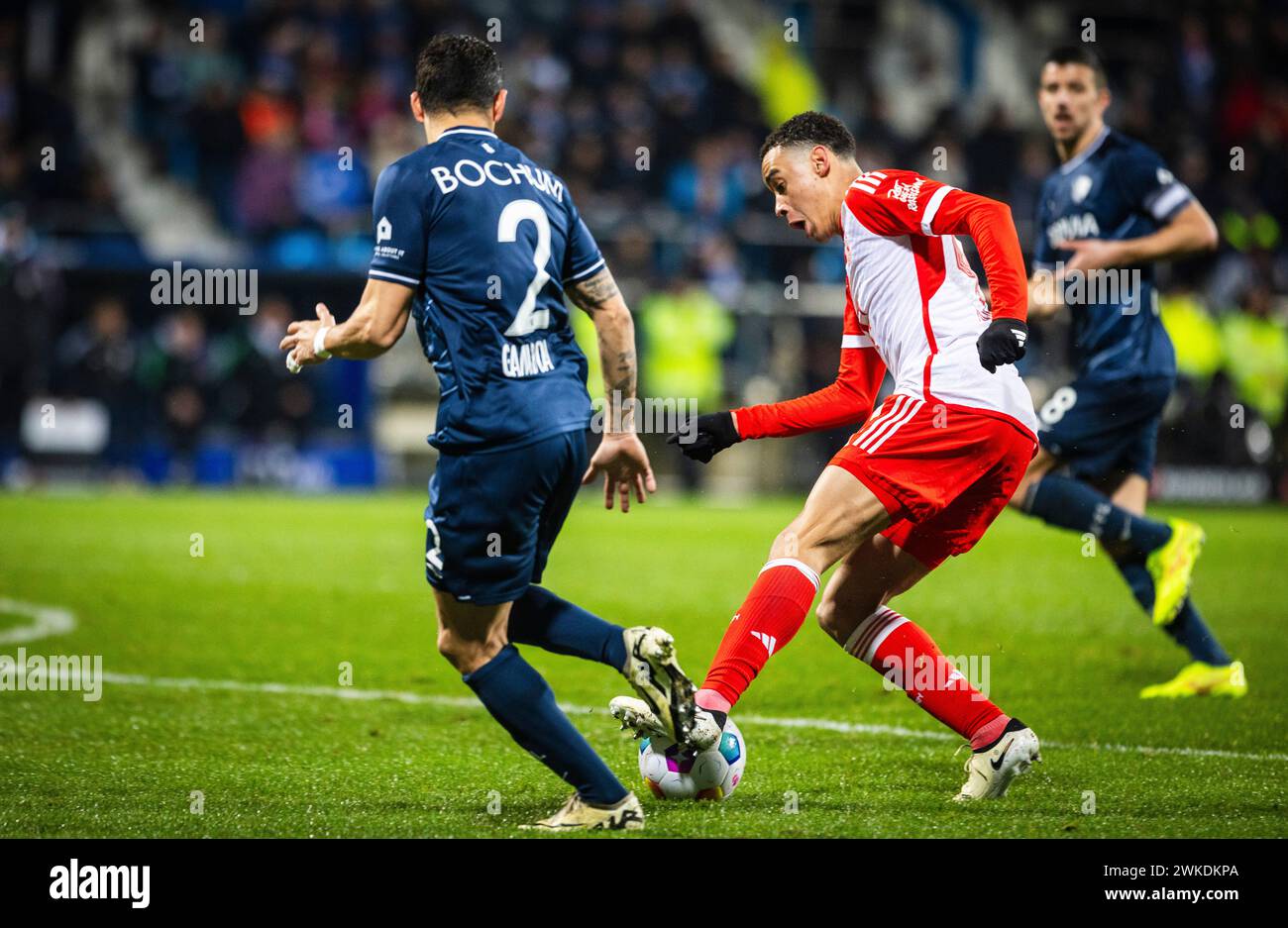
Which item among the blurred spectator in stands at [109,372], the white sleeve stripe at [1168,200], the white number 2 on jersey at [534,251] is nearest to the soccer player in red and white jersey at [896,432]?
the white number 2 on jersey at [534,251]

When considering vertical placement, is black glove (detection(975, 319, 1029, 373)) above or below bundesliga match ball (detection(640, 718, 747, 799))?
above

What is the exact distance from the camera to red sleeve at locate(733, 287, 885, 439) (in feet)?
17.6

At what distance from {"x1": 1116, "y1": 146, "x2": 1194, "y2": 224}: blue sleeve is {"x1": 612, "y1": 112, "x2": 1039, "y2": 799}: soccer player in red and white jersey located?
2604mm

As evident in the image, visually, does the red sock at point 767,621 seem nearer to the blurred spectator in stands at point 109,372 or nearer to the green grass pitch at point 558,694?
the green grass pitch at point 558,694

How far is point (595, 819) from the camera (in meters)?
4.54

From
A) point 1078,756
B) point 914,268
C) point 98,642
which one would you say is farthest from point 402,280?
point 98,642

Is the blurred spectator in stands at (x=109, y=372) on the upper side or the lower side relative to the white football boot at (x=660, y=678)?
upper

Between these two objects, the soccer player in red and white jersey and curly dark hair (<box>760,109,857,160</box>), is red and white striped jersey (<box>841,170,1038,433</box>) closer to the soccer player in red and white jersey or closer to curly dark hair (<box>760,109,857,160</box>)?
the soccer player in red and white jersey

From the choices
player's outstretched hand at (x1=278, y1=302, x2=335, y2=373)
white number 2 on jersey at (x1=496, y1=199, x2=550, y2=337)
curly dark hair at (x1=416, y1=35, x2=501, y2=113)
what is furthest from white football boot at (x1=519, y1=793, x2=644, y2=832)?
curly dark hair at (x1=416, y1=35, x2=501, y2=113)

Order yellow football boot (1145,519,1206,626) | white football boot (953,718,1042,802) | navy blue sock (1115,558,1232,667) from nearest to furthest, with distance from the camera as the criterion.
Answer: white football boot (953,718,1042,802)
yellow football boot (1145,519,1206,626)
navy blue sock (1115,558,1232,667)

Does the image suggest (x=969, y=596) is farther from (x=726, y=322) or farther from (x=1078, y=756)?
(x=726, y=322)

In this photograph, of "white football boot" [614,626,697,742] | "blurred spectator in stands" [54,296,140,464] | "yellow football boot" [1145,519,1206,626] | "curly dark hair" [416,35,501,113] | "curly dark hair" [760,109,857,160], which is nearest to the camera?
"white football boot" [614,626,697,742]

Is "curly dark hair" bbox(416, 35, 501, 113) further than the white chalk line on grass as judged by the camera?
No

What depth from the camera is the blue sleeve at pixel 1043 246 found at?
25.4 ft
